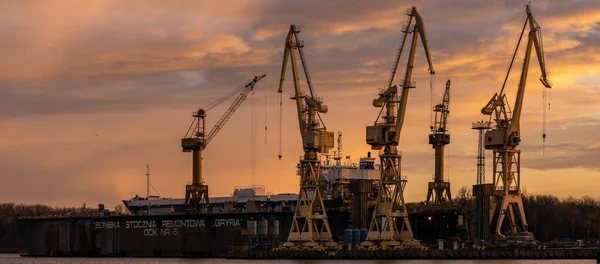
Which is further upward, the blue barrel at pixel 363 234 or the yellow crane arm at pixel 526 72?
the yellow crane arm at pixel 526 72

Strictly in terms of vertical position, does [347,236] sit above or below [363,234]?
below

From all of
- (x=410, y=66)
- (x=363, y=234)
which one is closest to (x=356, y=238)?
(x=363, y=234)

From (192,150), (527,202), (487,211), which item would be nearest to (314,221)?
(487,211)

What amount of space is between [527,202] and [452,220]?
2527 inches

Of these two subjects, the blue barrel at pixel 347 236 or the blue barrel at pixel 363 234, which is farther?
the blue barrel at pixel 363 234

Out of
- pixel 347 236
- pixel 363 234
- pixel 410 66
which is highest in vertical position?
pixel 410 66

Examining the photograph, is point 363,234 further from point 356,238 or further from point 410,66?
point 410,66

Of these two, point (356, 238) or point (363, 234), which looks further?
point (363, 234)

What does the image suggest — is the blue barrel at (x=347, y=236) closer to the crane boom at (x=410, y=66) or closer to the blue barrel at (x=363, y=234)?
the blue barrel at (x=363, y=234)

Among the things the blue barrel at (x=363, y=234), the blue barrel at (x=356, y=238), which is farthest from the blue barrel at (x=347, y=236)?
the blue barrel at (x=363, y=234)

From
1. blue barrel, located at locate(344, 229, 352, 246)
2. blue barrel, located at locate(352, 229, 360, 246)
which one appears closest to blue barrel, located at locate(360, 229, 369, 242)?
blue barrel, located at locate(352, 229, 360, 246)

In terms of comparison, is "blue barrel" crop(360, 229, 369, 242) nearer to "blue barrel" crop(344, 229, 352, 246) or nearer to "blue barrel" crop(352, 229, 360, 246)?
"blue barrel" crop(352, 229, 360, 246)

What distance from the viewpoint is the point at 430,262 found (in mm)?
92312

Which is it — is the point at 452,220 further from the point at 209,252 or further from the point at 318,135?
the point at 209,252
